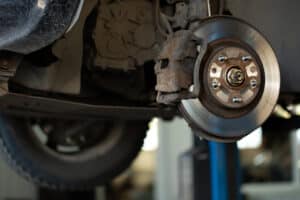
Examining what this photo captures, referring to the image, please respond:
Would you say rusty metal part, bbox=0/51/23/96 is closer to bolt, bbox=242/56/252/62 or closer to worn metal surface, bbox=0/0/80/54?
worn metal surface, bbox=0/0/80/54

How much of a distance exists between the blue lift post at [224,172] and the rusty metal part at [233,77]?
67 centimetres

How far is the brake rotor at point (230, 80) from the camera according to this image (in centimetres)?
117

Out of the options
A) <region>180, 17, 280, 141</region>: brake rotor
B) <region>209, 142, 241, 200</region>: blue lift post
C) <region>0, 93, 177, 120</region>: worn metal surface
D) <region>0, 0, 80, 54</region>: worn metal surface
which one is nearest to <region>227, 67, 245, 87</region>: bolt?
<region>180, 17, 280, 141</region>: brake rotor

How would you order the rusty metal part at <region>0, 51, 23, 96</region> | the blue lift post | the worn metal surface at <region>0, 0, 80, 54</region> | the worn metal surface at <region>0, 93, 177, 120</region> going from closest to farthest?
the worn metal surface at <region>0, 0, 80, 54</region>
the rusty metal part at <region>0, 51, 23, 96</region>
the worn metal surface at <region>0, 93, 177, 120</region>
the blue lift post

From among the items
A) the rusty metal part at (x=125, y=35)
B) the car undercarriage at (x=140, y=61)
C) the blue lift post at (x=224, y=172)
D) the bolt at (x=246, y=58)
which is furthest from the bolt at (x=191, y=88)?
the blue lift post at (x=224, y=172)

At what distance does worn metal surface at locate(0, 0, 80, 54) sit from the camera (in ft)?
3.34

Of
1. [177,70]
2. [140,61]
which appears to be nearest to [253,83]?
[177,70]

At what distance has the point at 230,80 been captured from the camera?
3.88 ft

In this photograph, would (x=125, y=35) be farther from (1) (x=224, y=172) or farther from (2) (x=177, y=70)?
(1) (x=224, y=172)

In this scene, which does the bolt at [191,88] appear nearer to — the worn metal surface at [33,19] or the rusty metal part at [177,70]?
the rusty metal part at [177,70]

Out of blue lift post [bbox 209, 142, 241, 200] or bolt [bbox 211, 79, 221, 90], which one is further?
blue lift post [bbox 209, 142, 241, 200]

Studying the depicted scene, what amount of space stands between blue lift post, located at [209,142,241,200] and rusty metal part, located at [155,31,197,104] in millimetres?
685

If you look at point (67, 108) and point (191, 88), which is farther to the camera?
point (67, 108)

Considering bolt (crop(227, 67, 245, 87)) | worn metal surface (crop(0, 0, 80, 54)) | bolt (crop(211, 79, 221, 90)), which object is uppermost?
worn metal surface (crop(0, 0, 80, 54))
